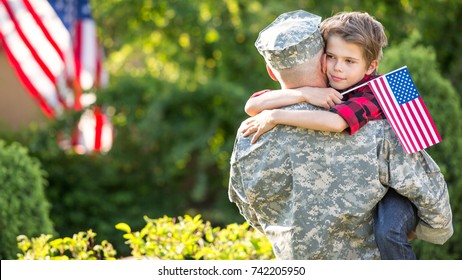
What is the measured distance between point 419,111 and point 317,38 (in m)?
0.58

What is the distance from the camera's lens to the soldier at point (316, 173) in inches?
156

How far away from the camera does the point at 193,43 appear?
11453 mm

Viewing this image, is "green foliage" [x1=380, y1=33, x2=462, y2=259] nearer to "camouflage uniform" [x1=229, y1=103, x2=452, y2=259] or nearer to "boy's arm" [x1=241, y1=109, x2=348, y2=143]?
"camouflage uniform" [x1=229, y1=103, x2=452, y2=259]

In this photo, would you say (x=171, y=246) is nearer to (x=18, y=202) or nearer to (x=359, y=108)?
(x=18, y=202)

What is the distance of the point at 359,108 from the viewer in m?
3.91

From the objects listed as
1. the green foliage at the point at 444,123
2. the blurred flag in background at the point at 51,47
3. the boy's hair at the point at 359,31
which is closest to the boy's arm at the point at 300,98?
the boy's hair at the point at 359,31

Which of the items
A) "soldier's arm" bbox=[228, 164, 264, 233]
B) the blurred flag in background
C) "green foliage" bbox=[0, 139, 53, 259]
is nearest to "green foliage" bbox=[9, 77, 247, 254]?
the blurred flag in background

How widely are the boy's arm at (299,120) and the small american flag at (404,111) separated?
0.25 m

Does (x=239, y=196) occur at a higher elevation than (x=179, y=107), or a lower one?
higher

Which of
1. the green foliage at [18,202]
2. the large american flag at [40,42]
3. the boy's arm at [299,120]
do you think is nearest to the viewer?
the boy's arm at [299,120]

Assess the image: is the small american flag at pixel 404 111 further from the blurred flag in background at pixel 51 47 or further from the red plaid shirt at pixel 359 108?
the blurred flag in background at pixel 51 47

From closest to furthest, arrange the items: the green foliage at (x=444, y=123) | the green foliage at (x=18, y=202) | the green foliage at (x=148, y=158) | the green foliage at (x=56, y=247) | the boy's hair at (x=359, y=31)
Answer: the boy's hair at (x=359, y=31) < the green foliage at (x=56, y=247) < the green foliage at (x=18, y=202) < the green foliage at (x=444, y=123) < the green foliage at (x=148, y=158)

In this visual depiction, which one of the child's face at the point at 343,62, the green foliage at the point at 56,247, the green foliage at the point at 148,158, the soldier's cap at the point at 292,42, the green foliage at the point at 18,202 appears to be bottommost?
the green foliage at the point at 148,158

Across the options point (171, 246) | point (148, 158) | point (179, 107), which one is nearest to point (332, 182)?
point (171, 246)
